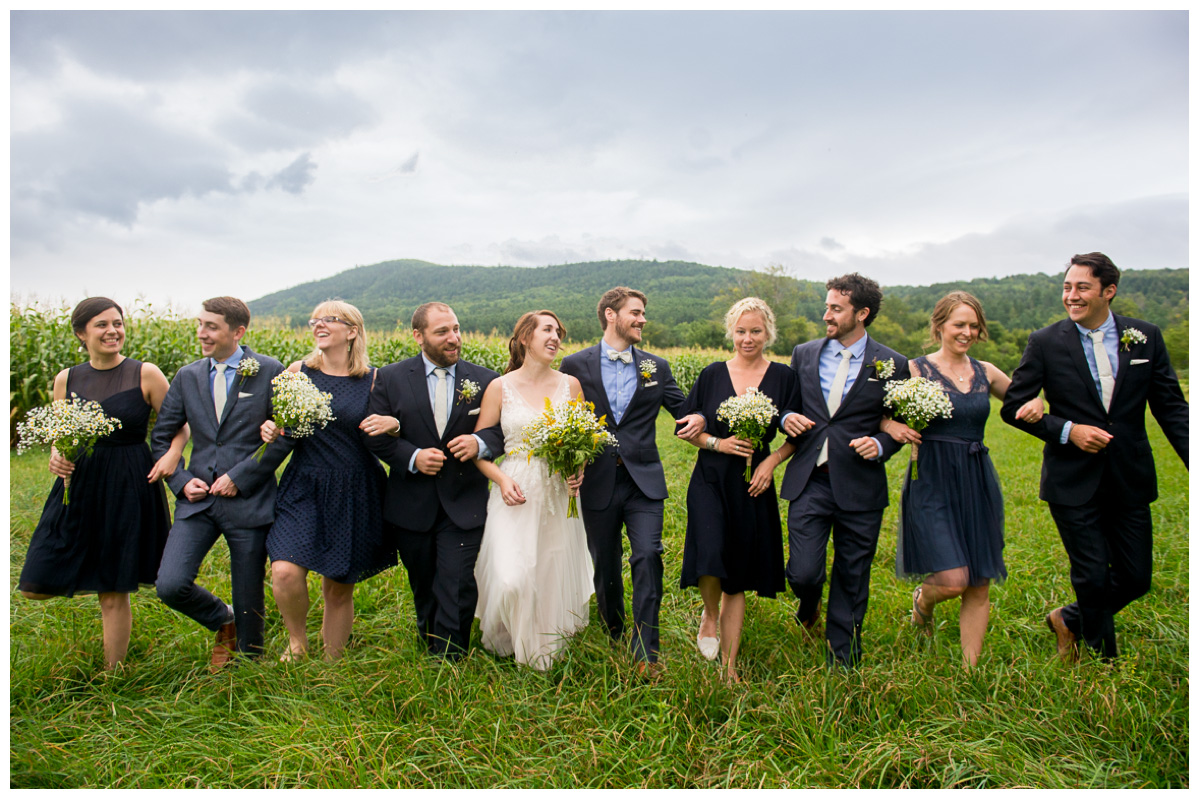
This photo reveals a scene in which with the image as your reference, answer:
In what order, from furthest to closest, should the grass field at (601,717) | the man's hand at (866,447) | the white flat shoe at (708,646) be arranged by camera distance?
the white flat shoe at (708,646)
the man's hand at (866,447)
the grass field at (601,717)

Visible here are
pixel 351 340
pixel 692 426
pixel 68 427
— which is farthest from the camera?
pixel 351 340

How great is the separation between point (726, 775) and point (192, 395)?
13.4 feet

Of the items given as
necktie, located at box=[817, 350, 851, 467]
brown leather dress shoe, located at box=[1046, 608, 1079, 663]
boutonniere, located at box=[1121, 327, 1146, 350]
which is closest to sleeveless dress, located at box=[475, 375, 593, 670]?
necktie, located at box=[817, 350, 851, 467]

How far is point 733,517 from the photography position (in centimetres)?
484

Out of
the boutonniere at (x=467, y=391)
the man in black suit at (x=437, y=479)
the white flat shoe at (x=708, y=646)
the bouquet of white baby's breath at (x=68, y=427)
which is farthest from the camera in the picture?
the white flat shoe at (x=708, y=646)

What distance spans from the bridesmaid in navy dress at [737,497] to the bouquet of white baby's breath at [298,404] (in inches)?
97.2

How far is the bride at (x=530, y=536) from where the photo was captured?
4.65 m

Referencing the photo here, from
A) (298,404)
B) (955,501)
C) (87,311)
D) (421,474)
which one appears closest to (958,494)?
(955,501)

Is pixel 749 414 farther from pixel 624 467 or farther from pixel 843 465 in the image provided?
pixel 624 467

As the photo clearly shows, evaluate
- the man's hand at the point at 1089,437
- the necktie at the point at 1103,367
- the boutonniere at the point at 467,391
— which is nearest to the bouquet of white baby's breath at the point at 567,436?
the boutonniere at the point at 467,391

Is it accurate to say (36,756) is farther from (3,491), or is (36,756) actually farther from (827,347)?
(827,347)

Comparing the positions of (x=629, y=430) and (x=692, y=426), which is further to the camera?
(x=629, y=430)

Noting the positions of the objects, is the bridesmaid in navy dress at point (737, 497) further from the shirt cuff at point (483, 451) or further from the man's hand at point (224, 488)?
the man's hand at point (224, 488)

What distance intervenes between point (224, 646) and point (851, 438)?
4.44m
